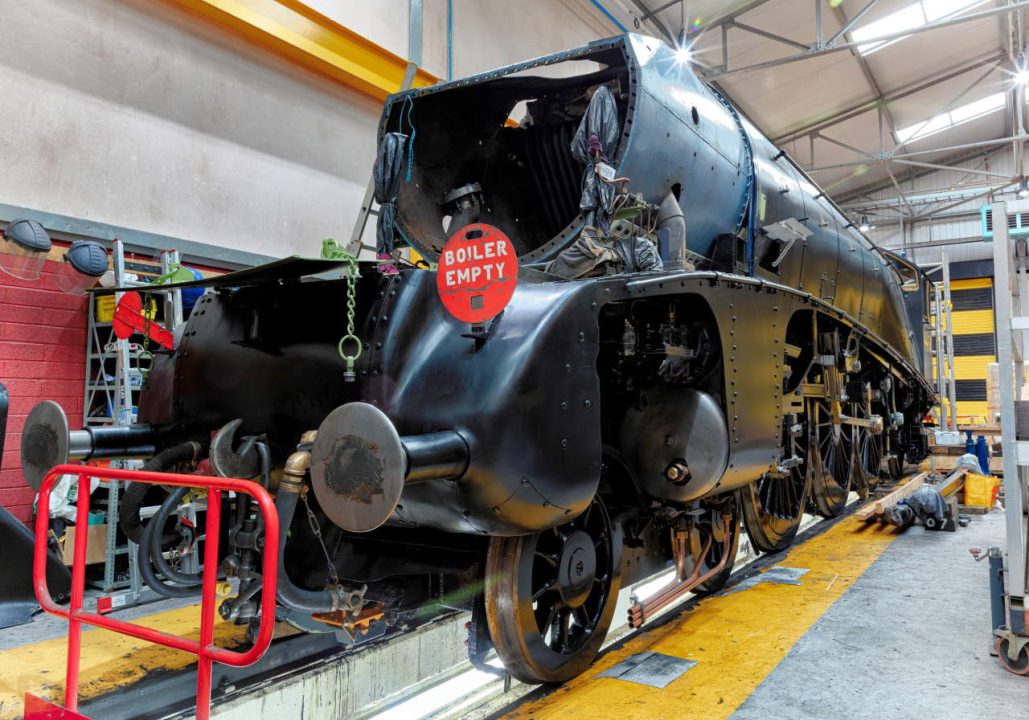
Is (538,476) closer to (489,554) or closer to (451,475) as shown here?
(451,475)

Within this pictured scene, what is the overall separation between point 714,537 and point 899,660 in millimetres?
937

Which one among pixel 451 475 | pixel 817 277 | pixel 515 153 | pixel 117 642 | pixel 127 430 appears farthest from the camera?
pixel 817 277

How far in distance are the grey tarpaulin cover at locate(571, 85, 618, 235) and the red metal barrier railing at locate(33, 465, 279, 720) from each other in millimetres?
1625

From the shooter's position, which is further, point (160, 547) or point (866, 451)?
point (866, 451)

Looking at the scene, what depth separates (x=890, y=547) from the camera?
4789 mm

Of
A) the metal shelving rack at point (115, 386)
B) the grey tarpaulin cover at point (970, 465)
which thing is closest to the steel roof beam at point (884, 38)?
the grey tarpaulin cover at point (970, 465)

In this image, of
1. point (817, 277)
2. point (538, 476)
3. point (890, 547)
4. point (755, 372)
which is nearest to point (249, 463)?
point (538, 476)

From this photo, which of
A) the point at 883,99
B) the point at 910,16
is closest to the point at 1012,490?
the point at 910,16

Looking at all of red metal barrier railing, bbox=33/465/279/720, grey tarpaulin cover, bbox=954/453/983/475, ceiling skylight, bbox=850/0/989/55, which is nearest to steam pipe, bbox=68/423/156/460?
red metal barrier railing, bbox=33/465/279/720

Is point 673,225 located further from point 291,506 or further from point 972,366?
point 972,366

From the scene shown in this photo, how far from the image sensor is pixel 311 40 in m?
6.70

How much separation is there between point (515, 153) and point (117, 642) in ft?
10.1

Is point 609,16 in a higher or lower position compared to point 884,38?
higher

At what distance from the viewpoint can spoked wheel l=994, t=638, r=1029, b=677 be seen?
2646mm
